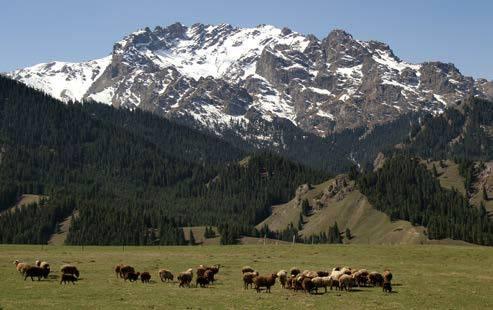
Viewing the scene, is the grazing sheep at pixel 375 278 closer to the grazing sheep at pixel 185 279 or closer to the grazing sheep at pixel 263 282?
the grazing sheep at pixel 263 282

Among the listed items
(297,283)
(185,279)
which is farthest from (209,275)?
(297,283)

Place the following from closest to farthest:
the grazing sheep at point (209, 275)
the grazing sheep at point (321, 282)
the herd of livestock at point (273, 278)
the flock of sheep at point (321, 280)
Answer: the flock of sheep at point (321, 280)
the grazing sheep at point (321, 282)
the herd of livestock at point (273, 278)
the grazing sheep at point (209, 275)

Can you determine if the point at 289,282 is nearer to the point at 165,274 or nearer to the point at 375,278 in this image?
the point at 375,278

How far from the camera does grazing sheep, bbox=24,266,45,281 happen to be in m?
69.8

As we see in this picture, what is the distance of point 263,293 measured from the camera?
210ft

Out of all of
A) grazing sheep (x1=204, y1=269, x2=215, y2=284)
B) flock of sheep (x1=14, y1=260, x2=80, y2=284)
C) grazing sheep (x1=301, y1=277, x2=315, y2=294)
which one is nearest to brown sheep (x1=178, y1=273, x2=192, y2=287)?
grazing sheep (x1=204, y1=269, x2=215, y2=284)

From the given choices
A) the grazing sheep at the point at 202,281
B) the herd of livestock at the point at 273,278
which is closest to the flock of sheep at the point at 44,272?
the herd of livestock at the point at 273,278

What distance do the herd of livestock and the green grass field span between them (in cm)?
121

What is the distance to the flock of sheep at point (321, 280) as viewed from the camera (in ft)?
215

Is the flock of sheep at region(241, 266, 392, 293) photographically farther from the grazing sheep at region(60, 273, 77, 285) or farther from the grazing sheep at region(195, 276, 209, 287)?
the grazing sheep at region(60, 273, 77, 285)

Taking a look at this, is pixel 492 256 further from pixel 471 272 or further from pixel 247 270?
pixel 247 270

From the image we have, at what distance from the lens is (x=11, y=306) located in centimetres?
5109

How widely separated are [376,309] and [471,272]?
35.7 metres

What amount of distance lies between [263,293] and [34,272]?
26.8m
